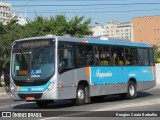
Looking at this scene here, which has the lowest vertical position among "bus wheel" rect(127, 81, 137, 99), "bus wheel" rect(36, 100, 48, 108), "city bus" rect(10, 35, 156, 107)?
"bus wheel" rect(36, 100, 48, 108)

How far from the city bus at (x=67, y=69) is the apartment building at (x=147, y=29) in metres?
116

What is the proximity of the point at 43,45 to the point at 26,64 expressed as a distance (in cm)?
106

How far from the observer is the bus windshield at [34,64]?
17.5 metres

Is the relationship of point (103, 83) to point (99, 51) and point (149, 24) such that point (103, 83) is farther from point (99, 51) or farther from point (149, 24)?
point (149, 24)

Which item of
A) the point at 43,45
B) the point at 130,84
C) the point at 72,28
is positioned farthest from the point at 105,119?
the point at 72,28

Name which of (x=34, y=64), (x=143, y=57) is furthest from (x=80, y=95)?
(x=143, y=57)

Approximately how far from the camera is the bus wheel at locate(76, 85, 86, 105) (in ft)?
61.4

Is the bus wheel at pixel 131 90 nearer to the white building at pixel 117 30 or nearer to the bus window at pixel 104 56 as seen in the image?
the bus window at pixel 104 56

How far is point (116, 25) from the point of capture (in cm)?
17388

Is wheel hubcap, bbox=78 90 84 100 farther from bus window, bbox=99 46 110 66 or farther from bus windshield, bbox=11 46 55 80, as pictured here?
bus window, bbox=99 46 110 66

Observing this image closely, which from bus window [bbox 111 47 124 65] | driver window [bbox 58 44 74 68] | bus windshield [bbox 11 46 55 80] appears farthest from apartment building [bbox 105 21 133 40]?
bus windshield [bbox 11 46 55 80]

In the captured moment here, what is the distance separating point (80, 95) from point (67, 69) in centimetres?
150

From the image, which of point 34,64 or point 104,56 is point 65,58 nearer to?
point 34,64

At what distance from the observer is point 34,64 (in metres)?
17.7
